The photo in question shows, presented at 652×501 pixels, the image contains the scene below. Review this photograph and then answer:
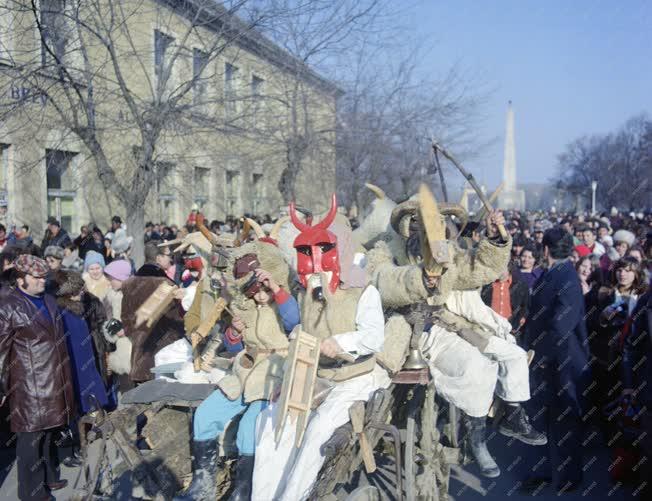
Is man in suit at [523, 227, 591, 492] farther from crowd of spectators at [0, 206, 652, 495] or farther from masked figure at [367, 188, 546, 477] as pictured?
masked figure at [367, 188, 546, 477]

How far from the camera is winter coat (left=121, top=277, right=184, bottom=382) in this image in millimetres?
6418

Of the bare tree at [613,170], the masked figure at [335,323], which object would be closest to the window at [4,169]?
the masked figure at [335,323]

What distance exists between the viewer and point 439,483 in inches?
203

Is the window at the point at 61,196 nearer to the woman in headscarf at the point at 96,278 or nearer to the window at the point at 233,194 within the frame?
the window at the point at 233,194

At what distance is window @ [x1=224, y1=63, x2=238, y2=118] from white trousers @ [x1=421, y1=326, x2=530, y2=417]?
19.6 ft

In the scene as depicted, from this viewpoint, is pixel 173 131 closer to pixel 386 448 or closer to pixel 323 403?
pixel 386 448

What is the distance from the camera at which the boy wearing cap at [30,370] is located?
5.30 m

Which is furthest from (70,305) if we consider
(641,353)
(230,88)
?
(230,88)

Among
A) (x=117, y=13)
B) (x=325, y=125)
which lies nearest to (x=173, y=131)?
(x=117, y=13)

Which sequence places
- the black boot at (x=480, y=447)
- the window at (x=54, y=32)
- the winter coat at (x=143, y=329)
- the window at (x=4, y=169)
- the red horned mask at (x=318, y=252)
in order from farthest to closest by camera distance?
the window at (x=4, y=169) < the window at (x=54, y=32) < the winter coat at (x=143, y=329) < the black boot at (x=480, y=447) < the red horned mask at (x=318, y=252)

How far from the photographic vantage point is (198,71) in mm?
9758

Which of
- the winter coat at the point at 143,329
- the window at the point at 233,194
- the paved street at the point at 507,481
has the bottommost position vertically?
the paved street at the point at 507,481

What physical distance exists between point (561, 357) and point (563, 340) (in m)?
0.14

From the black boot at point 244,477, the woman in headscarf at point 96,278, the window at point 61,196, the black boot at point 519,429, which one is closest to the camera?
the black boot at point 244,477
